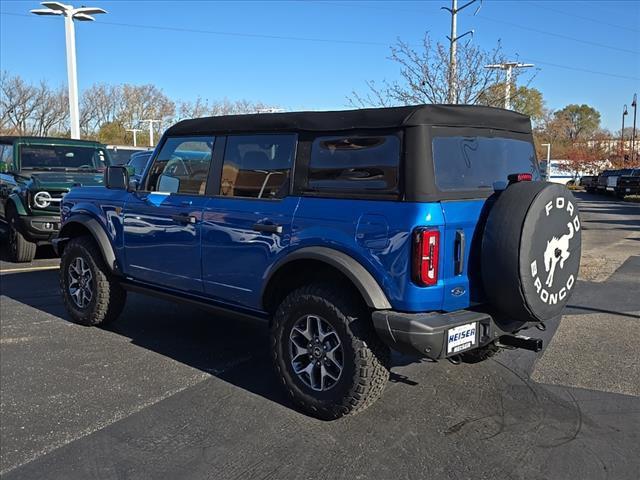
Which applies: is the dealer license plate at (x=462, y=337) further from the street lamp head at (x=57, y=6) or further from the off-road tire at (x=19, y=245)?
the street lamp head at (x=57, y=6)

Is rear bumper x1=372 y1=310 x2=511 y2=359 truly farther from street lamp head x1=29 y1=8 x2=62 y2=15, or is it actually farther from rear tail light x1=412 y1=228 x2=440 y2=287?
street lamp head x1=29 y1=8 x2=62 y2=15

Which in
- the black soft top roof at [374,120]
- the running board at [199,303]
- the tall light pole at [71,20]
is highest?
the tall light pole at [71,20]

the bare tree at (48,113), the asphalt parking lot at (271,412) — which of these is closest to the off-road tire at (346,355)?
the asphalt parking lot at (271,412)

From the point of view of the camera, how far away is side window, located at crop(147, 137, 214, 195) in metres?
4.68

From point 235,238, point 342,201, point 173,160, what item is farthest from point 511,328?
point 173,160

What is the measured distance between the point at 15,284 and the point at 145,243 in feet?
12.6

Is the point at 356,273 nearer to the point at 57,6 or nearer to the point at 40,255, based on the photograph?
the point at 40,255

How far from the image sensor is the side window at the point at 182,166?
468 centimetres

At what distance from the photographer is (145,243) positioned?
507cm

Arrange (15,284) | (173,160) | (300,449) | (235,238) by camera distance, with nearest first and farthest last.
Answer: (300,449), (235,238), (173,160), (15,284)

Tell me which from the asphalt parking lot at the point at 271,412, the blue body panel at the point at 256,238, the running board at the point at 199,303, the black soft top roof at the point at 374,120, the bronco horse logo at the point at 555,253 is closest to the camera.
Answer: the asphalt parking lot at the point at 271,412

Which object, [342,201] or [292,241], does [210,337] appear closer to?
[292,241]

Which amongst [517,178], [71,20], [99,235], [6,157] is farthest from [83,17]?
[517,178]

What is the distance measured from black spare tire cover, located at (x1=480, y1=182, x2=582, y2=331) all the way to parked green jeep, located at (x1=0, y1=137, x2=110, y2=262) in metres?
7.56
